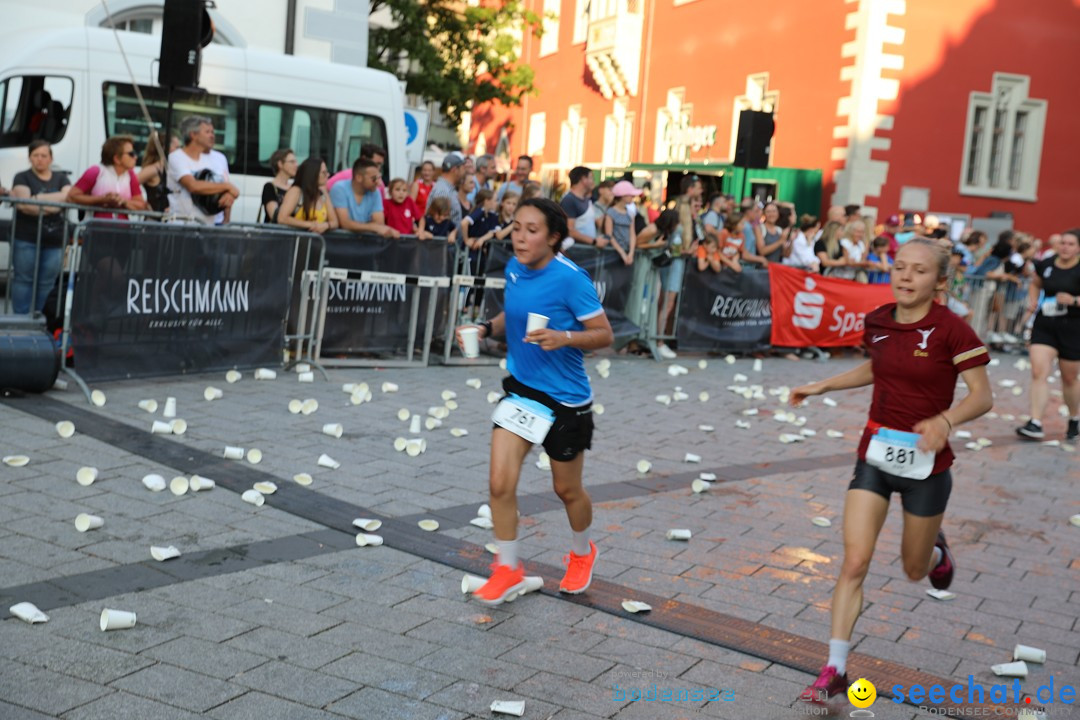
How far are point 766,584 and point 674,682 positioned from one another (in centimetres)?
147

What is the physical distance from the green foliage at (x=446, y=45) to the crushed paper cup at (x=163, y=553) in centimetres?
2408

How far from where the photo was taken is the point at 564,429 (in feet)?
16.5

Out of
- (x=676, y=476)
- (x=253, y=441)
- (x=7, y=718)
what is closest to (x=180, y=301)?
(x=253, y=441)

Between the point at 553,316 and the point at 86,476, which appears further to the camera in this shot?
the point at 86,476

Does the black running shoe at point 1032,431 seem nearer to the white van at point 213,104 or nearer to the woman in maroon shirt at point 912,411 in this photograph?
the woman in maroon shirt at point 912,411

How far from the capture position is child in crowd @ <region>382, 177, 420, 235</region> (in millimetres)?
12000

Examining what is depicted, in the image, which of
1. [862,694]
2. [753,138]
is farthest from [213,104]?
[862,694]

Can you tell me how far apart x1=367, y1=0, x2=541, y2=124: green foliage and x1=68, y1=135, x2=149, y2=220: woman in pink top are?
18.7 m

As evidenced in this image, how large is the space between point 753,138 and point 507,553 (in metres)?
12.9

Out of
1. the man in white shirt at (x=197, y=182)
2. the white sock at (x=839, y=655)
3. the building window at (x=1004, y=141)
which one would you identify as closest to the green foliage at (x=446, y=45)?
the building window at (x=1004, y=141)

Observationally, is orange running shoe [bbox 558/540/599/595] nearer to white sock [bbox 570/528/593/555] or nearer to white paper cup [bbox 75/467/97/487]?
white sock [bbox 570/528/593/555]

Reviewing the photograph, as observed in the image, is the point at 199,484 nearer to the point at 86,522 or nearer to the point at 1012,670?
the point at 86,522

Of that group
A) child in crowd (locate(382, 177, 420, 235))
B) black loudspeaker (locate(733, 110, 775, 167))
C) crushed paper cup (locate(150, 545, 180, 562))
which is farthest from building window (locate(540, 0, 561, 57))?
crushed paper cup (locate(150, 545, 180, 562))

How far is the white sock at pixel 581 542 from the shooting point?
5.25 metres
